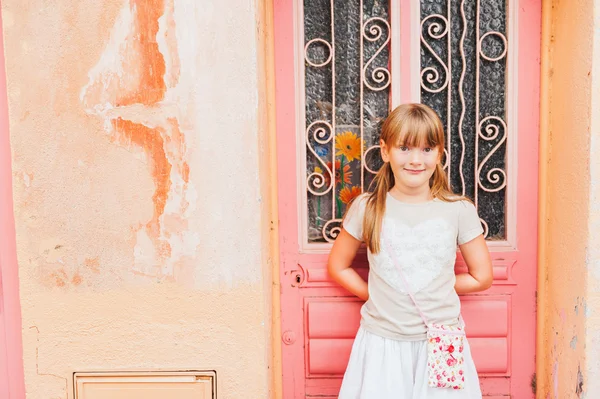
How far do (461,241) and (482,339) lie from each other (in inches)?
26.4

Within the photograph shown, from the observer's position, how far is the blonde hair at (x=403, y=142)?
2457 millimetres

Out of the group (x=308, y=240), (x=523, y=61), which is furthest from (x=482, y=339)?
(x=523, y=61)

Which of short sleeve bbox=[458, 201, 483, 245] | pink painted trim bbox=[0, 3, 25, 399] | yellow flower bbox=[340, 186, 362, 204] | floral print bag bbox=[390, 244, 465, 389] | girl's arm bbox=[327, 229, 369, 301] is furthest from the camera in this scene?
yellow flower bbox=[340, 186, 362, 204]

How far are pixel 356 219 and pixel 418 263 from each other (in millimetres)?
347

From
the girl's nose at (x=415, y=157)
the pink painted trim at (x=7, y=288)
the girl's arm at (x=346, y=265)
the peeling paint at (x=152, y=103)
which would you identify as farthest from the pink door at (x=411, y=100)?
the pink painted trim at (x=7, y=288)

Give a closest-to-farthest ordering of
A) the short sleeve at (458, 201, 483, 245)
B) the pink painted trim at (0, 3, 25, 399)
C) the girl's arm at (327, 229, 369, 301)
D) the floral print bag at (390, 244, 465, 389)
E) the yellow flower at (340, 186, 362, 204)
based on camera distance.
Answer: the floral print bag at (390, 244, 465, 389) → the short sleeve at (458, 201, 483, 245) → the girl's arm at (327, 229, 369, 301) → the pink painted trim at (0, 3, 25, 399) → the yellow flower at (340, 186, 362, 204)

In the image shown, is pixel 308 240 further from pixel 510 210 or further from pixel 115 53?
pixel 115 53

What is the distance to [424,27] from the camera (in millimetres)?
2846

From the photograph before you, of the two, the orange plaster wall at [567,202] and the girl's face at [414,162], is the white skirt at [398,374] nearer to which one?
the orange plaster wall at [567,202]

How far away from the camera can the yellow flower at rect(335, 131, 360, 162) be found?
114 inches

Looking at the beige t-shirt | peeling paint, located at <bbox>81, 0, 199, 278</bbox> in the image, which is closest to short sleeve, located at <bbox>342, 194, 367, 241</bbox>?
the beige t-shirt

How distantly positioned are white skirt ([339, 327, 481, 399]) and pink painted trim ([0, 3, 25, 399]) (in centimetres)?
172

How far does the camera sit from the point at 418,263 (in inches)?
98.3

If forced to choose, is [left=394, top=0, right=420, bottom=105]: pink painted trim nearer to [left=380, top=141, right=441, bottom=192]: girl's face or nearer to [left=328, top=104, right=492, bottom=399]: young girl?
[left=328, top=104, right=492, bottom=399]: young girl
